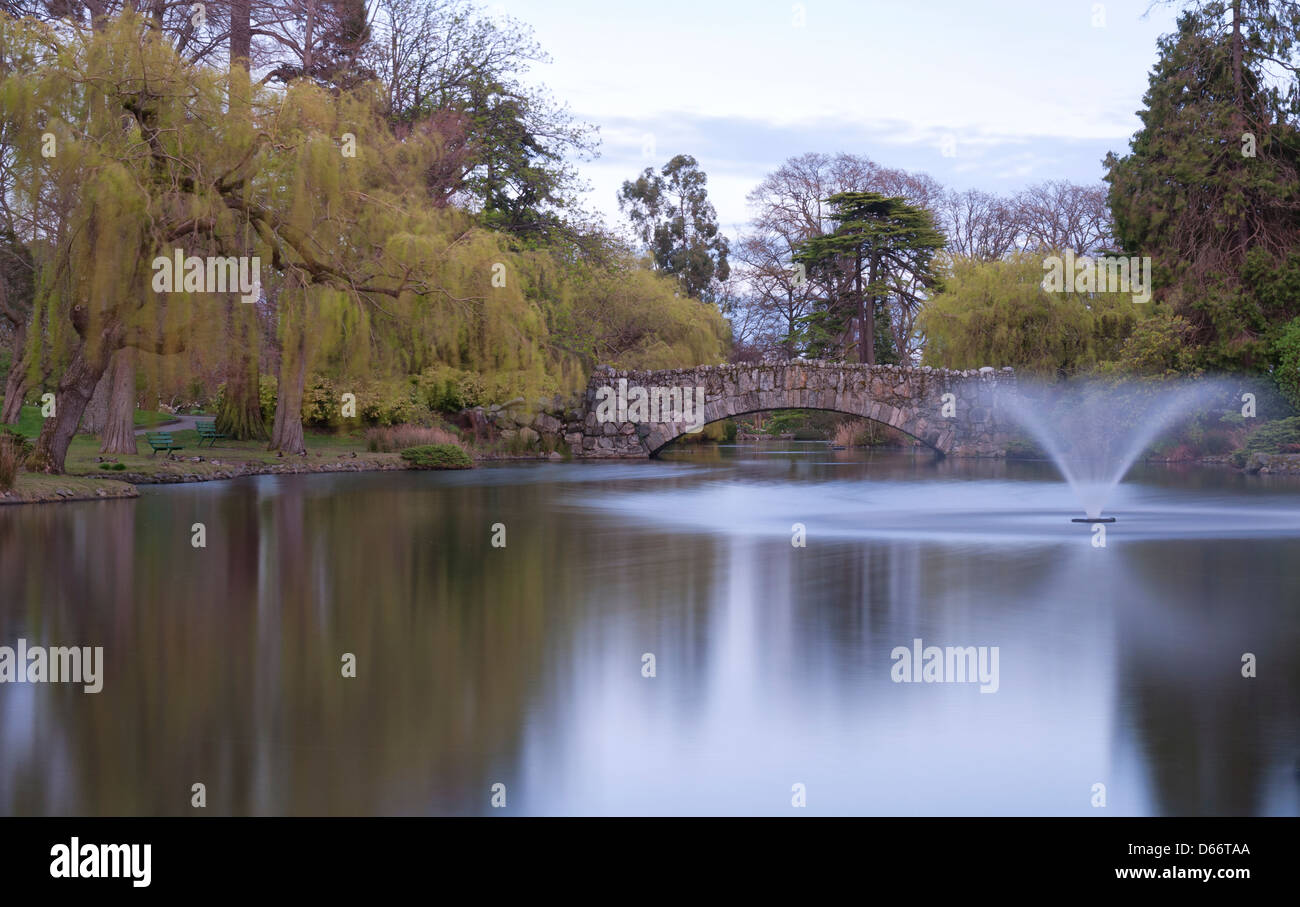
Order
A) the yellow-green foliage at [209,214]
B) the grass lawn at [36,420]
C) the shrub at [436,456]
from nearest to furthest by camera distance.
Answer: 1. the yellow-green foliage at [209,214]
2. the shrub at [436,456]
3. the grass lawn at [36,420]

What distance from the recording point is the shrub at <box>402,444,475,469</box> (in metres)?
32.3

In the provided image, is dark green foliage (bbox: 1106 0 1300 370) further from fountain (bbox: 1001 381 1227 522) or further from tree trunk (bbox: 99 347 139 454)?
tree trunk (bbox: 99 347 139 454)

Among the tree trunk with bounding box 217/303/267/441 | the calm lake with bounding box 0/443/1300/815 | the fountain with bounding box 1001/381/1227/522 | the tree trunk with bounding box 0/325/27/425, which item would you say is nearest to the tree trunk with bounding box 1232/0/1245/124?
the fountain with bounding box 1001/381/1227/522

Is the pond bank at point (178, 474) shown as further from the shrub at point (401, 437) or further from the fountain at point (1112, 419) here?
the fountain at point (1112, 419)

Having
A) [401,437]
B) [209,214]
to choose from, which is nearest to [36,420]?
[401,437]

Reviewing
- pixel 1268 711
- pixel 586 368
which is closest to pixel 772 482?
pixel 586 368

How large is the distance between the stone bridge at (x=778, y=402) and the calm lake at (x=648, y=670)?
2257 cm

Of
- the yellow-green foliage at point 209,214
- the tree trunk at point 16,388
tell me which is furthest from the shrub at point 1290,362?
the tree trunk at point 16,388

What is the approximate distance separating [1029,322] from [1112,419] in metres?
7.02

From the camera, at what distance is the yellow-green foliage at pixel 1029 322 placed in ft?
134

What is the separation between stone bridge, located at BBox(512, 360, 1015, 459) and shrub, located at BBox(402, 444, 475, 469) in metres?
6.82
